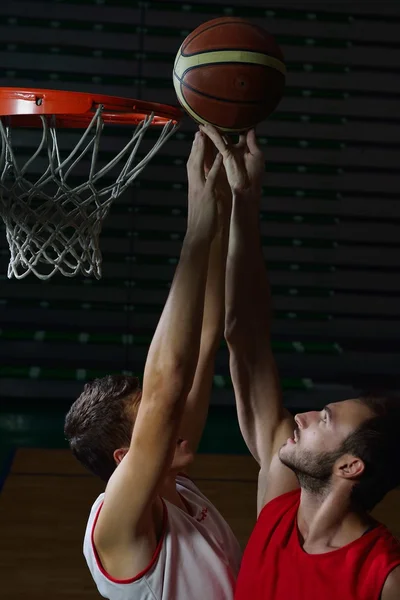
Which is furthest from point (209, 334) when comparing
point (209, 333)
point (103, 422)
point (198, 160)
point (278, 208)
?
point (278, 208)

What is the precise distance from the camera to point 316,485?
1.98 m

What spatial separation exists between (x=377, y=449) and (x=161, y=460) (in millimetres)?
511

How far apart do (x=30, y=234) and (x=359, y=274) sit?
485cm

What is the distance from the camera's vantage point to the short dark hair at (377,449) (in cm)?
193

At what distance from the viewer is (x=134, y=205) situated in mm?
7219

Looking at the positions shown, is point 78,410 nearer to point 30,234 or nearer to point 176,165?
point 30,234

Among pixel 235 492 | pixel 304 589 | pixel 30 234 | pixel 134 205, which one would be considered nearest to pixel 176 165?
pixel 134 205

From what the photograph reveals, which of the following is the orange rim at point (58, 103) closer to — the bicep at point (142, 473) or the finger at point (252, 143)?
the finger at point (252, 143)

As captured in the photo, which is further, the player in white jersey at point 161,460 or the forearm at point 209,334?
the forearm at point 209,334

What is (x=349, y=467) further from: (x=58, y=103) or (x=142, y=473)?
(x=58, y=103)

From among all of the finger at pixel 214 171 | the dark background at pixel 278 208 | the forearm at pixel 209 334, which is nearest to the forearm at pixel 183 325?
the finger at pixel 214 171

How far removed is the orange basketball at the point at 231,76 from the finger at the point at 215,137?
0.59 feet

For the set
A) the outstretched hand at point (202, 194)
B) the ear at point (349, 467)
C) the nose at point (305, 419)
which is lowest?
the ear at point (349, 467)

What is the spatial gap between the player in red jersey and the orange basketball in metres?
0.15
